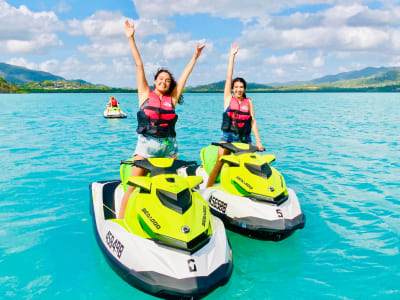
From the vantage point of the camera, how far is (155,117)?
3863mm

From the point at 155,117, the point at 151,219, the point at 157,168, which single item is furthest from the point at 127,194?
the point at 155,117

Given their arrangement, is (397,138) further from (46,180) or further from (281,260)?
(46,180)

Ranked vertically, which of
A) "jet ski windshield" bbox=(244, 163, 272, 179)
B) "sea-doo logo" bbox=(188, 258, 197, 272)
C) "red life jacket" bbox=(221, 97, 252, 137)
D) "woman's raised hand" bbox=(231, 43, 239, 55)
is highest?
"woman's raised hand" bbox=(231, 43, 239, 55)

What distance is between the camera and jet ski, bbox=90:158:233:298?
2.62m

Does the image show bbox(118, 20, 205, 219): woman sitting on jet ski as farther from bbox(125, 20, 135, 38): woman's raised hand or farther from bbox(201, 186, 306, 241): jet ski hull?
bbox(201, 186, 306, 241): jet ski hull

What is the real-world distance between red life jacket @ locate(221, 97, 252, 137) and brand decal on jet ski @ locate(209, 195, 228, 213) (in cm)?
134

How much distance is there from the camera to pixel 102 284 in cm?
346

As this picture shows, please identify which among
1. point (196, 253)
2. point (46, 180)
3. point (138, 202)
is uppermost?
point (138, 202)

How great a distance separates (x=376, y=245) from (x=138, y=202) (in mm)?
3360

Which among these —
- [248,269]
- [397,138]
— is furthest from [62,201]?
[397,138]

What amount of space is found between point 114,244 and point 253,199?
72.3 inches

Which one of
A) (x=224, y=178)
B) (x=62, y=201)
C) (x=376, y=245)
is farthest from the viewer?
(x=62, y=201)

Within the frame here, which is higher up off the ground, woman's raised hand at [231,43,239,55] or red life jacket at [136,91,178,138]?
woman's raised hand at [231,43,239,55]

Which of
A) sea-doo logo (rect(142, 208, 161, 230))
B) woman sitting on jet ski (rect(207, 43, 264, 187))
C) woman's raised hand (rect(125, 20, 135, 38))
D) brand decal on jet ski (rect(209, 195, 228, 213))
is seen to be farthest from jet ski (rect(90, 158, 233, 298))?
woman sitting on jet ski (rect(207, 43, 264, 187))
